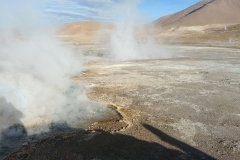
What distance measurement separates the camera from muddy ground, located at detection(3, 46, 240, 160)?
4688mm

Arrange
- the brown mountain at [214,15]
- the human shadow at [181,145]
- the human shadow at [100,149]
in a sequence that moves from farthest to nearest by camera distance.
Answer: the brown mountain at [214,15] → the human shadow at [181,145] → the human shadow at [100,149]

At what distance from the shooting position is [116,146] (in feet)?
16.1

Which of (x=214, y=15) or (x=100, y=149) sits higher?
(x=214, y=15)

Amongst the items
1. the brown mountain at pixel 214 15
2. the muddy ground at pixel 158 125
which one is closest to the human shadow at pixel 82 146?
the muddy ground at pixel 158 125

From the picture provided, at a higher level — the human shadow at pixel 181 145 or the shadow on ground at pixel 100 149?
the shadow on ground at pixel 100 149

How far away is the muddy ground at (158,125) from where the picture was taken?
185 inches

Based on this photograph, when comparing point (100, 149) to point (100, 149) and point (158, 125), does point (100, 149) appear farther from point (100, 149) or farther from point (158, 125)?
point (158, 125)

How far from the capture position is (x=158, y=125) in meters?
6.04

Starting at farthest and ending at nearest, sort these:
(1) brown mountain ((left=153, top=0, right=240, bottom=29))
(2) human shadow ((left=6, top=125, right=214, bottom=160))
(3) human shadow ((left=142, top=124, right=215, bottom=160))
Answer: (1) brown mountain ((left=153, top=0, right=240, bottom=29)), (3) human shadow ((left=142, top=124, right=215, bottom=160)), (2) human shadow ((left=6, top=125, right=214, bottom=160))

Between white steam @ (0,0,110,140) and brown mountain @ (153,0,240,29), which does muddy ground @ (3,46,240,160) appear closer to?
white steam @ (0,0,110,140)

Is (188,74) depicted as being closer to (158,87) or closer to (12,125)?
(158,87)

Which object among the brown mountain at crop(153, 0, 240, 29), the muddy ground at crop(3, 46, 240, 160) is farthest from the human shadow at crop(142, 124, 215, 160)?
the brown mountain at crop(153, 0, 240, 29)

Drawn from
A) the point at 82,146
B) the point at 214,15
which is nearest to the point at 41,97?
the point at 82,146

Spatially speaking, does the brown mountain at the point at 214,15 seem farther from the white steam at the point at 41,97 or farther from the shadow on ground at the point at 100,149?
the shadow on ground at the point at 100,149
